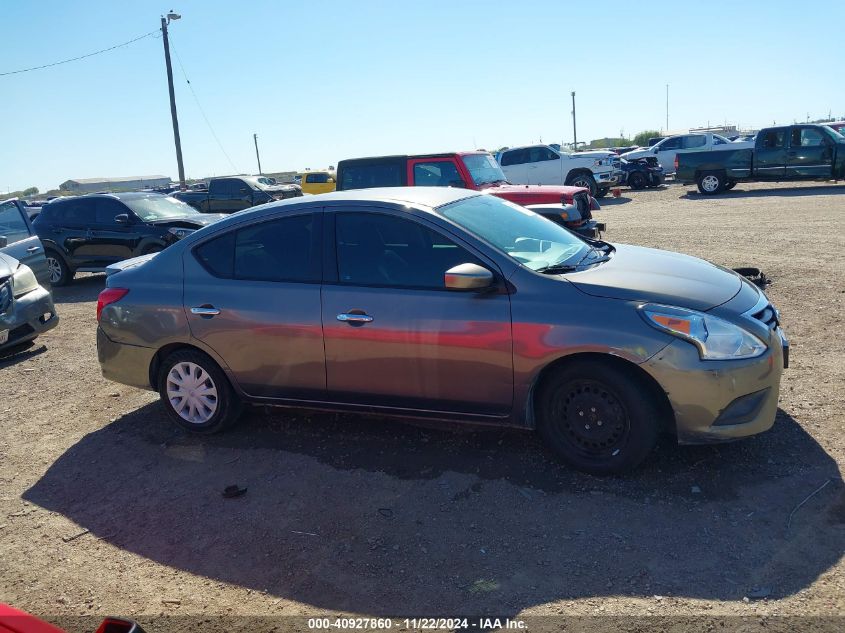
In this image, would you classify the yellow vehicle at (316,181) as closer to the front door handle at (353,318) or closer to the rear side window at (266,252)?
the rear side window at (266,252)

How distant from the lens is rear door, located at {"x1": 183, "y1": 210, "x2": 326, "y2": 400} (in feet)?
15.6

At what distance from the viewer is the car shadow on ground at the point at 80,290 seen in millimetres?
11844

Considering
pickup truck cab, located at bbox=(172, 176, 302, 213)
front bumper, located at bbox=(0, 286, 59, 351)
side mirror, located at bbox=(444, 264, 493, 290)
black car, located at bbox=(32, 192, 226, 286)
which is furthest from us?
pickup truck cab, located at bbox=(172, 176, 302, 213)

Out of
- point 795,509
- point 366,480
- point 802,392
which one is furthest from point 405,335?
point 802,392

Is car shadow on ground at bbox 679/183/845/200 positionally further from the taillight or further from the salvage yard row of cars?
the taillight

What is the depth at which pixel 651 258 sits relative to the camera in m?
4.89

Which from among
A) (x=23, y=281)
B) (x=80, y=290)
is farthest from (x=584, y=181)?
(x=23, y=281)

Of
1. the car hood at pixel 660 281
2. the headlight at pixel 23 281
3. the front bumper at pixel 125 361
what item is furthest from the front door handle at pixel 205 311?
the headlight at pixel 23 281

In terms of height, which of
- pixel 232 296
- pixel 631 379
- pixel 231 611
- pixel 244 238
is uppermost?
pixel 244 238

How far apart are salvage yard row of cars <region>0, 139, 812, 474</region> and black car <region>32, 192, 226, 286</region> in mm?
7032

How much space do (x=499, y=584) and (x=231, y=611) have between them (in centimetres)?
124

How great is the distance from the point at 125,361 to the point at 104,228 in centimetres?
806

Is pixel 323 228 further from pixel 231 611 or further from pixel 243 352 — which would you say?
pixel 231 611

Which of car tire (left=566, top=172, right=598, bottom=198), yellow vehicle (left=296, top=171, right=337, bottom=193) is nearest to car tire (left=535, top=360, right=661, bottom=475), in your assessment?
car tire (left=566, top=172, right=598, bottom=198)
